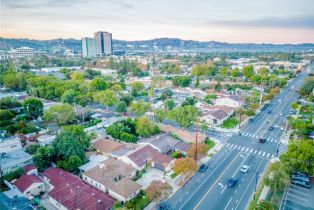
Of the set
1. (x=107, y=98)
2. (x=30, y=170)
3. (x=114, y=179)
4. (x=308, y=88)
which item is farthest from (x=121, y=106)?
(x=308, y=88)

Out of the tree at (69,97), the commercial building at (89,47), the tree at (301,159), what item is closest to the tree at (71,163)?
the tree at (301,159)

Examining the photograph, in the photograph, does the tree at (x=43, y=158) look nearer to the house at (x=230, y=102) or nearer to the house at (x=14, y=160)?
the house at (x=14, y=160)

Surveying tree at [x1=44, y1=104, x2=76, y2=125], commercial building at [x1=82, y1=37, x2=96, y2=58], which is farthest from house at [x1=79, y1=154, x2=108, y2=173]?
commercial building at [x1=82, y1=37, x2=96, y2=58]

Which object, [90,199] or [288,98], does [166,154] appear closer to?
[90,199]

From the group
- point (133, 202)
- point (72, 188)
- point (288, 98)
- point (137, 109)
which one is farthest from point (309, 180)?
point (288, 98)

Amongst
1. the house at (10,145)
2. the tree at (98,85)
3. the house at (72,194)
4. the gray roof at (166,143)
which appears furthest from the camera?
the tree at (98,85)

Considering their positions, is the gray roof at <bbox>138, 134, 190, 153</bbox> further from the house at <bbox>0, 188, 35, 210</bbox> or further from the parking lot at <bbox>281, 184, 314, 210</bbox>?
the house at <bbox>0, 188, 35, 210</bbox>

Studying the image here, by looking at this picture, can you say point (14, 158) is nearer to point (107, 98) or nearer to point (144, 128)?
point (144, 128)
